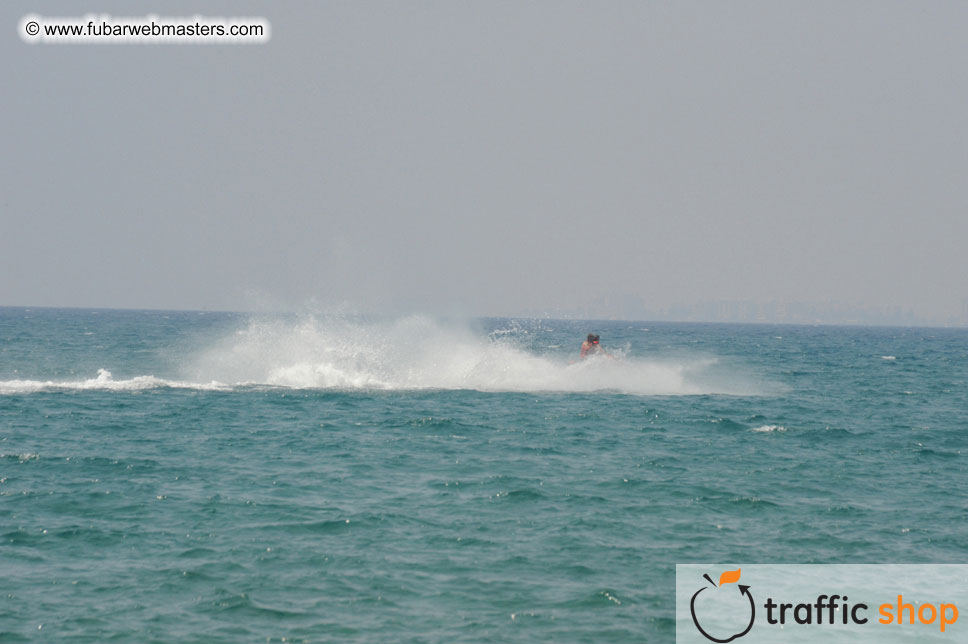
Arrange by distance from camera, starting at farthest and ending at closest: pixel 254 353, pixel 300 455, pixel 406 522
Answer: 1. pixel 254 353
2. pixel 300 455
3. pixel 406 522

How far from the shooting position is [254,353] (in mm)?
47438

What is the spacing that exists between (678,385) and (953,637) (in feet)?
103

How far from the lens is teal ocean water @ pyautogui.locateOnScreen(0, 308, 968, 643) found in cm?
1315

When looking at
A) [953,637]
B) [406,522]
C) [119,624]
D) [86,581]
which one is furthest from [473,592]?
[953,637]

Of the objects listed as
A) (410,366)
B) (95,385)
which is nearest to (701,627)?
(95,385)

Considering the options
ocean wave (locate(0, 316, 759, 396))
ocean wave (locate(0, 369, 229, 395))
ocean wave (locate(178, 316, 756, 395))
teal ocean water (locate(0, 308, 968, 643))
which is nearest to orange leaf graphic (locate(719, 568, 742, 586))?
teal ocean water (locate(0, 308, 968, 643))

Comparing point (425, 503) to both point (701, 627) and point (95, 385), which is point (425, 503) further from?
point (95, 385)

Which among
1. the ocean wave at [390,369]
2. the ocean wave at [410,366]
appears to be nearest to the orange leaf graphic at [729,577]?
the ocean wave at [390,369]

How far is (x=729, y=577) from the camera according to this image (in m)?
14.9

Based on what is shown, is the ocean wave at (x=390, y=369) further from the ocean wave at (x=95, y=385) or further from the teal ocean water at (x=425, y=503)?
the teal ocean water at (x=425, y=503)

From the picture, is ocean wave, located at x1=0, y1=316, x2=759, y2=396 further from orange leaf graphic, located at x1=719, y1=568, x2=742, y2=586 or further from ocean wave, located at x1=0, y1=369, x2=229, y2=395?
orange leaf graphic, located at x1=719, y1=568, x2=742, y2=586

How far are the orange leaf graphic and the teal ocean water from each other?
82 cm

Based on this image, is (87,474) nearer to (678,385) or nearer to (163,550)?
(163,550)

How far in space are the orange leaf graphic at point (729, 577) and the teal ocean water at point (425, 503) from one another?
820 mm
